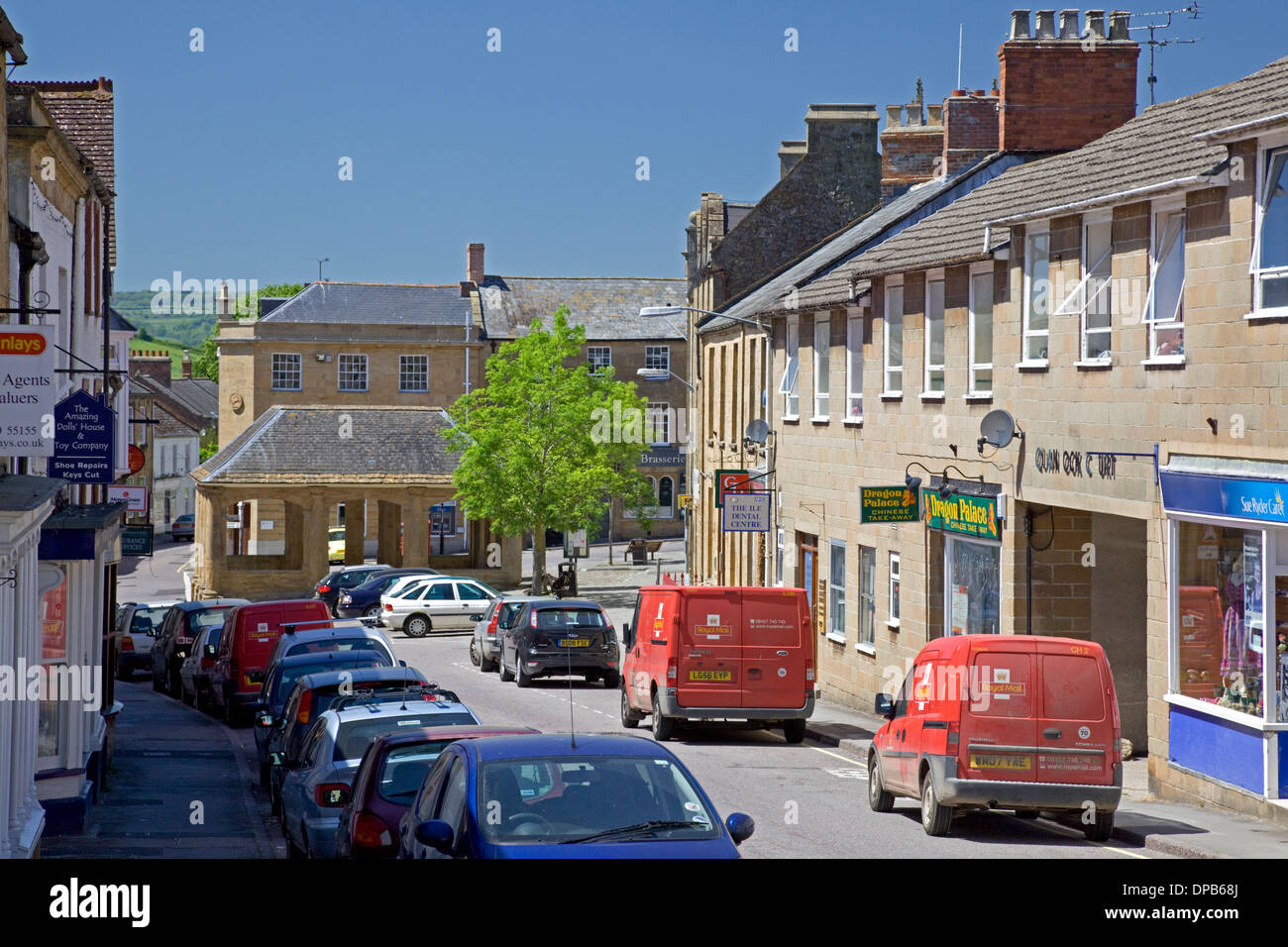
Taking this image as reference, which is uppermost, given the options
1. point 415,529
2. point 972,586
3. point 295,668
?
point 972,586

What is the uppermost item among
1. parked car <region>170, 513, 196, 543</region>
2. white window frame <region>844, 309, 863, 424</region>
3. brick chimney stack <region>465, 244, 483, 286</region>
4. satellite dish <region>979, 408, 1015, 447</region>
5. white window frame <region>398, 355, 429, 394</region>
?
brick chimney stack <region>465, 244, 483, 286</region>

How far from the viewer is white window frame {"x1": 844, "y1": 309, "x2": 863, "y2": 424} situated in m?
27.7

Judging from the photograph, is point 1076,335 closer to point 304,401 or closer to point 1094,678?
point 1094,678

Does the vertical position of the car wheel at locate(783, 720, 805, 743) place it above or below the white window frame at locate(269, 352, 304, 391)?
below

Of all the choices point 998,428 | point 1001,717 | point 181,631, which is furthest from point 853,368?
point 181,631

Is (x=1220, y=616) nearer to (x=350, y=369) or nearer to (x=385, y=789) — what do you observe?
(x=385, y=789)

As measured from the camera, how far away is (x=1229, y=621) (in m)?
16.3

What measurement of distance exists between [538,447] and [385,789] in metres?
40.6

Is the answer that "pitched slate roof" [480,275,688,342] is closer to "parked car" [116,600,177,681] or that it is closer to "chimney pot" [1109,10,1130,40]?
"parked car" [116,600,177,681]

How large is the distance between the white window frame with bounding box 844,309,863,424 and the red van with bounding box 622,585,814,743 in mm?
6646

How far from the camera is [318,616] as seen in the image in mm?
28172

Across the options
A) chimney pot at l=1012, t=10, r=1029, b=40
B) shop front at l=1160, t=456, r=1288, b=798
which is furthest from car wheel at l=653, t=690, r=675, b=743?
chimney pot at l=1012, t=10, r=1029, b=40

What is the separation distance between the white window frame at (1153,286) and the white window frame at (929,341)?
237 inches

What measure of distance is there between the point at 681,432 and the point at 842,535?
5187cm
